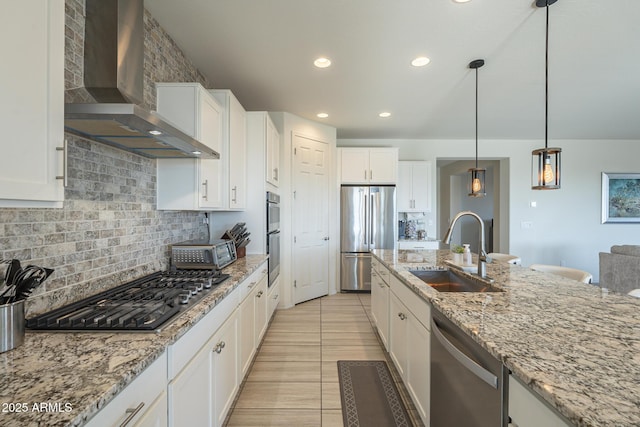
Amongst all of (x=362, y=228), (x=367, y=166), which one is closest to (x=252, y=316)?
(x=362, y=228)

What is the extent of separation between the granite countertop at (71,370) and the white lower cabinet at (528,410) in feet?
3.45

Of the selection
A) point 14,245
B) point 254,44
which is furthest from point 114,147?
point 254,44

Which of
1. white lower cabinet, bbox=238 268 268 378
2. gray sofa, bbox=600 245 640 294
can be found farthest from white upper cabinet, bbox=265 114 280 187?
gray sofa, bbox=600 245 640 294

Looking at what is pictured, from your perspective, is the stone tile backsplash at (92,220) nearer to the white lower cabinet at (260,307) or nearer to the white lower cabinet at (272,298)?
the white lower cabinet at (260,307)

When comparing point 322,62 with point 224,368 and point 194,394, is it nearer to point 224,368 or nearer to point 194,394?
point 224,368

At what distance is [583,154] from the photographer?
5.61 m

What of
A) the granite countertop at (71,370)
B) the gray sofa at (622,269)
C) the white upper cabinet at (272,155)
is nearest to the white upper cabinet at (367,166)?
the white upper cabinet at (272,155)

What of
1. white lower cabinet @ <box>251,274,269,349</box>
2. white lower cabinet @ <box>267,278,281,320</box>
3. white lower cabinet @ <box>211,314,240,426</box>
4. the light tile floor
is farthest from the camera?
white lower cabinet @ <box>267,278,281,320</box>

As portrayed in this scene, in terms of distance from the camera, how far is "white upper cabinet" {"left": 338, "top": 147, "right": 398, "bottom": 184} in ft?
15.9

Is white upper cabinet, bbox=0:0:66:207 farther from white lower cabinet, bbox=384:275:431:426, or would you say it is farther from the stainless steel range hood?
white lower cabinet, bbox=384:275:431:426

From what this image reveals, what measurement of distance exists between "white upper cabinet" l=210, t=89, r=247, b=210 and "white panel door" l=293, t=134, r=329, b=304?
116cm

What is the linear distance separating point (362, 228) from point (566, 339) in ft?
12.6

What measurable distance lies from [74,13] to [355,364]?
2.87m

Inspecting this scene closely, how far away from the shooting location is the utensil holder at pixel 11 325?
0.87 m
